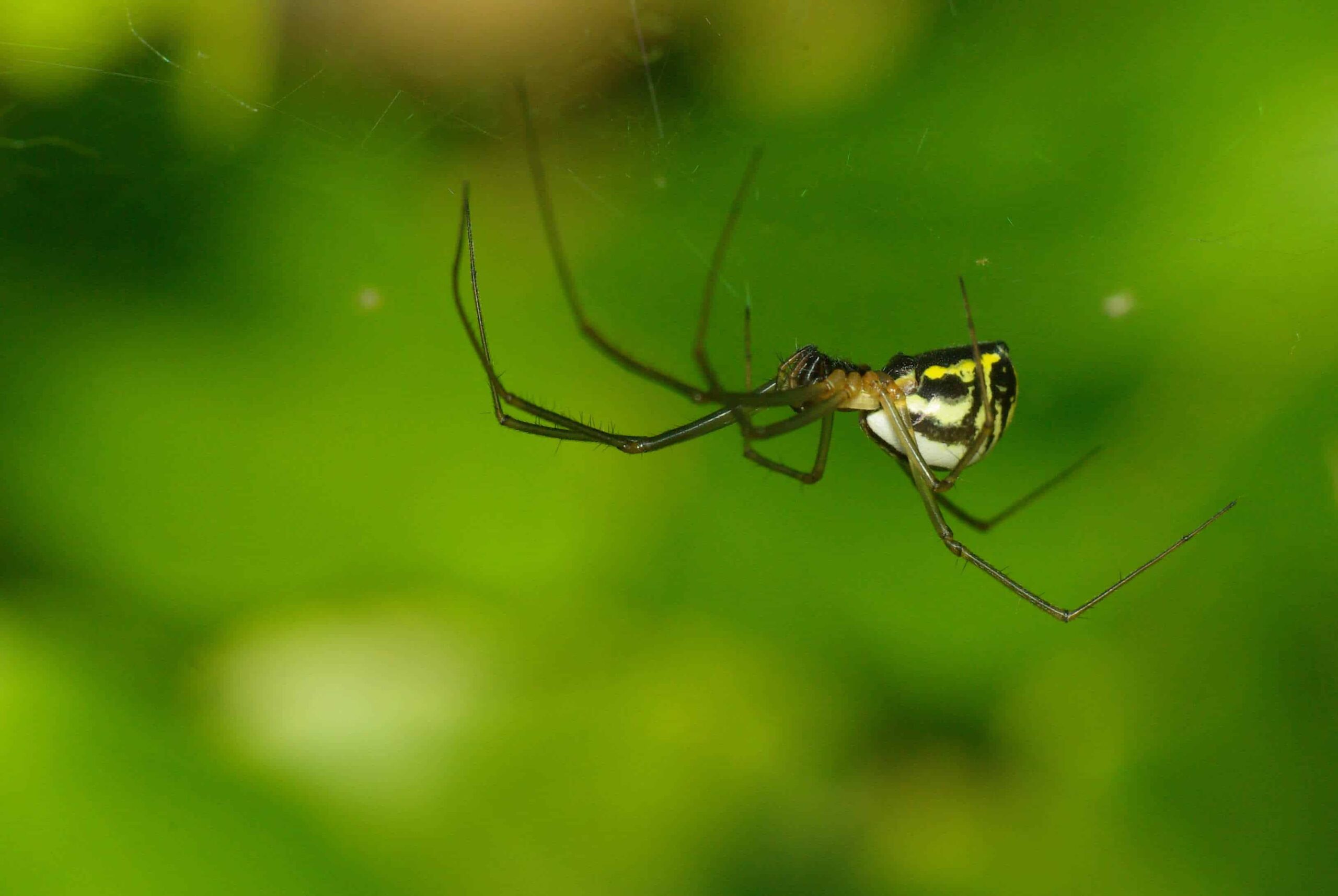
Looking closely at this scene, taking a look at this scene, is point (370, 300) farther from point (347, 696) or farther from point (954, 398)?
point (954, 398)

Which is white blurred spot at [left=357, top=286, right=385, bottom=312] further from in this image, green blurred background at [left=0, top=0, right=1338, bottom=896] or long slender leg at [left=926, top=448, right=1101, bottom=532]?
long slender leg at [left=926, top=448, right=1101, bottom=532]

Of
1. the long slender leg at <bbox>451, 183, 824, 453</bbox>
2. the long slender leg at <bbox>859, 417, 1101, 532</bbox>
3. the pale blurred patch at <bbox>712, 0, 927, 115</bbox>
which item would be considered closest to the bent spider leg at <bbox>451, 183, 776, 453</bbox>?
the long slender leg at <bbox>451, 183, 824, 453</bbox>

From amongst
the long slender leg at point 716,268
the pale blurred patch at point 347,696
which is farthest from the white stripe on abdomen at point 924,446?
the pale blurred patch at point 347,696

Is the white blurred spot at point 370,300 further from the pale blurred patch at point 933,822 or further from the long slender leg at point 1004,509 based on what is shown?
the pale blurred patch at point 933,822

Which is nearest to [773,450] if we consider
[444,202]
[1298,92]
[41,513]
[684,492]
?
[684,492]

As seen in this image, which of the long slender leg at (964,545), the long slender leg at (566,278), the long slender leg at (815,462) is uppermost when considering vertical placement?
the long slender leg at (566,278)

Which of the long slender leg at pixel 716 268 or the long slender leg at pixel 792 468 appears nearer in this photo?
the long slender leg at pixel 716 268

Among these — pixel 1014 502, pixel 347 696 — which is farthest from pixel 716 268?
pixel 347 696
